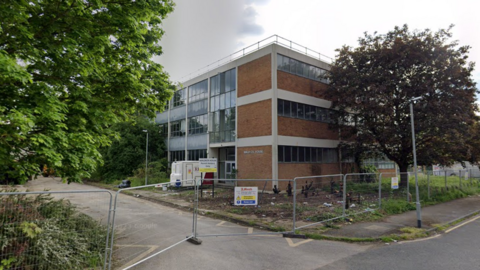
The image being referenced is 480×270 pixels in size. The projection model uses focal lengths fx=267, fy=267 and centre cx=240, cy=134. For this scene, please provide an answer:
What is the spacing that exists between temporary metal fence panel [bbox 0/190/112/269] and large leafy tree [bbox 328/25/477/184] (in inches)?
785

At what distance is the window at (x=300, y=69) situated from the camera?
76.5ft

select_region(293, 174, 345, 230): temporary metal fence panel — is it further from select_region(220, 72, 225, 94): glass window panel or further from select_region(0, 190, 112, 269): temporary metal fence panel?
select_region(220, 72, 225, 94): glass window panel

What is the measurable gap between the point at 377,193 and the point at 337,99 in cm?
1174

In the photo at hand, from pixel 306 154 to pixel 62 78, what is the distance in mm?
21204

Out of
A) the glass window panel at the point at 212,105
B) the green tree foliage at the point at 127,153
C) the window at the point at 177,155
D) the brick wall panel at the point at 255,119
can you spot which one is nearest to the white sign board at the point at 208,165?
the brick wall panel at the point at 255,119

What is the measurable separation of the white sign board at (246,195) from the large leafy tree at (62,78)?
4.61m

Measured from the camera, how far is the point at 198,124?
31.1m

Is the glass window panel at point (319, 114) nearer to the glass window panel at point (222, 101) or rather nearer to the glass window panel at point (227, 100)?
the glass window panel at point (227, 100)

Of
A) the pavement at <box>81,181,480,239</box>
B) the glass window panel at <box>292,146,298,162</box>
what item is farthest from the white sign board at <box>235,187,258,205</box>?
the glass window panel at <box>292,146,298,162</box>

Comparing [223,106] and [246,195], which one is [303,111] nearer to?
[223,106]

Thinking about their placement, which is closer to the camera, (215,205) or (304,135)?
(215,205)

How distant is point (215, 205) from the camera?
1508 cm

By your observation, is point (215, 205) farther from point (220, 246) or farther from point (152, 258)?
point (152, 258)

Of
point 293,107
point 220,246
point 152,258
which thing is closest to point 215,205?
point 220,246
